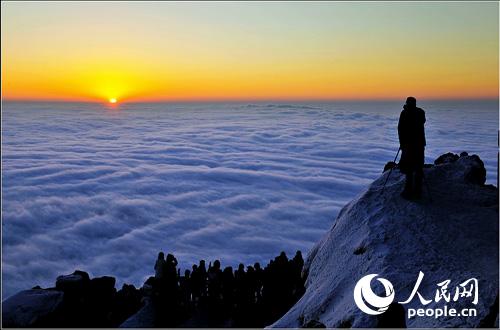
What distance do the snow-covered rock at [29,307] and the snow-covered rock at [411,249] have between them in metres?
6.33

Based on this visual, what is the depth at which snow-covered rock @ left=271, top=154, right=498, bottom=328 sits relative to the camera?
6859 millimetres

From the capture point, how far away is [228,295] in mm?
12492

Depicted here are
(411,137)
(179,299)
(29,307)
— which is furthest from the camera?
(179,299)

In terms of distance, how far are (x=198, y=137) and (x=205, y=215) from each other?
87651 mm

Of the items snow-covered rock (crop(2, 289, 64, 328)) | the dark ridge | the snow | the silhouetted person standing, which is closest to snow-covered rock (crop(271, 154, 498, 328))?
Answer: the silhouetted person standing

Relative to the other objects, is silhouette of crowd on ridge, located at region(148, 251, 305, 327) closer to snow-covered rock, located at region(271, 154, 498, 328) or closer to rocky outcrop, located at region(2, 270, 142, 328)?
rocky outcrop, located at region(2, 270, 142, 328)

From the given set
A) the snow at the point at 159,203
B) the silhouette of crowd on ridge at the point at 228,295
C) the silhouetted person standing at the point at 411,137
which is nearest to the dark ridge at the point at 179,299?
the silhouette of crowd on ridge at the point at 228,295

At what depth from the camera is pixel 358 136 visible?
13838 centimetres

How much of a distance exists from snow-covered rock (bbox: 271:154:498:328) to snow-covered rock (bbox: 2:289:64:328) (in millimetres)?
6329

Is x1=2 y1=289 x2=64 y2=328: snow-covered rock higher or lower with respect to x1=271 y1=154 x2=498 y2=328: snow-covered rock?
lower

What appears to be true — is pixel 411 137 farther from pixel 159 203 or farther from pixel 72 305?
pixel 159 203

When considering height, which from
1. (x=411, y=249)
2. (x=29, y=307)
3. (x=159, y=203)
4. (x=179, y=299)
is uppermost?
(x=411, y=249)

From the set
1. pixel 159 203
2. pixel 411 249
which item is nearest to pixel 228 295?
pixel 411 249

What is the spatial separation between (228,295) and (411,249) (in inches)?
242
